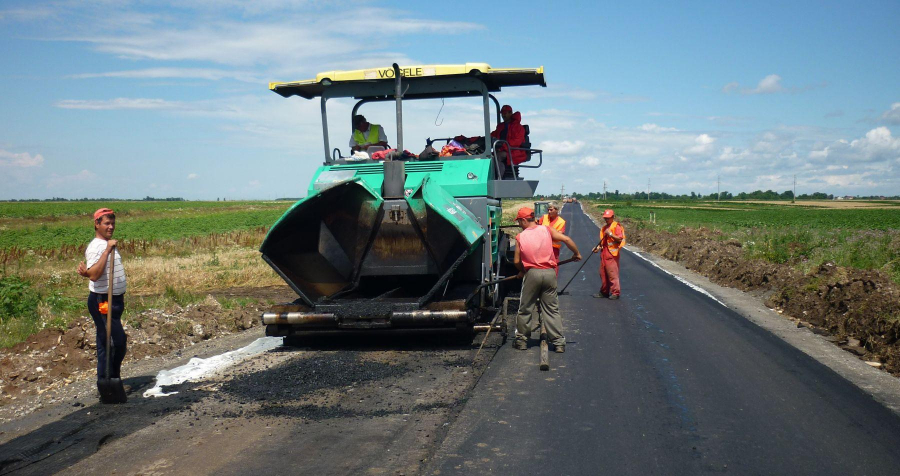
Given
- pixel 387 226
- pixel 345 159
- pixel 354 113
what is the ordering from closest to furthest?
pixel 387 226
pixel 345 159
pixel 354 113

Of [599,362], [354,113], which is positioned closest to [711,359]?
[599,362]

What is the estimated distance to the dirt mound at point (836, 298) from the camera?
8016 millimetres

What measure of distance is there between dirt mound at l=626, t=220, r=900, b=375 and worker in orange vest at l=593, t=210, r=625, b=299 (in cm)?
254

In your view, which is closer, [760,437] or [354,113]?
[760,437]

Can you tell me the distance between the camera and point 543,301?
8.08 m

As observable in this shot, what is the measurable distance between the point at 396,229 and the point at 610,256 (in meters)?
5.26

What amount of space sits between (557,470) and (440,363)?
3.02 meters

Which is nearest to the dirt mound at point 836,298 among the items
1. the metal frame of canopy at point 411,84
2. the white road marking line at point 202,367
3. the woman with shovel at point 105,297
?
the metal frame of canopy at point 411,84

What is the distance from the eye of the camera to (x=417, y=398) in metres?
5.86

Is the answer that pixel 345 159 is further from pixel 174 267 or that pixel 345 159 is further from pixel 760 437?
pixel 174 267

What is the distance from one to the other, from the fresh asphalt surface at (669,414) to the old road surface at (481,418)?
Answer: 0.02 m

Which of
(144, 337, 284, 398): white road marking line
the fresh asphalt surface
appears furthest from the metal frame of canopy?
the fresh asphalt surface

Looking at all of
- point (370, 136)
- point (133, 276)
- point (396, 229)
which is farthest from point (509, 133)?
point (133, 276)

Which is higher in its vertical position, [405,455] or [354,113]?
[354,113]
